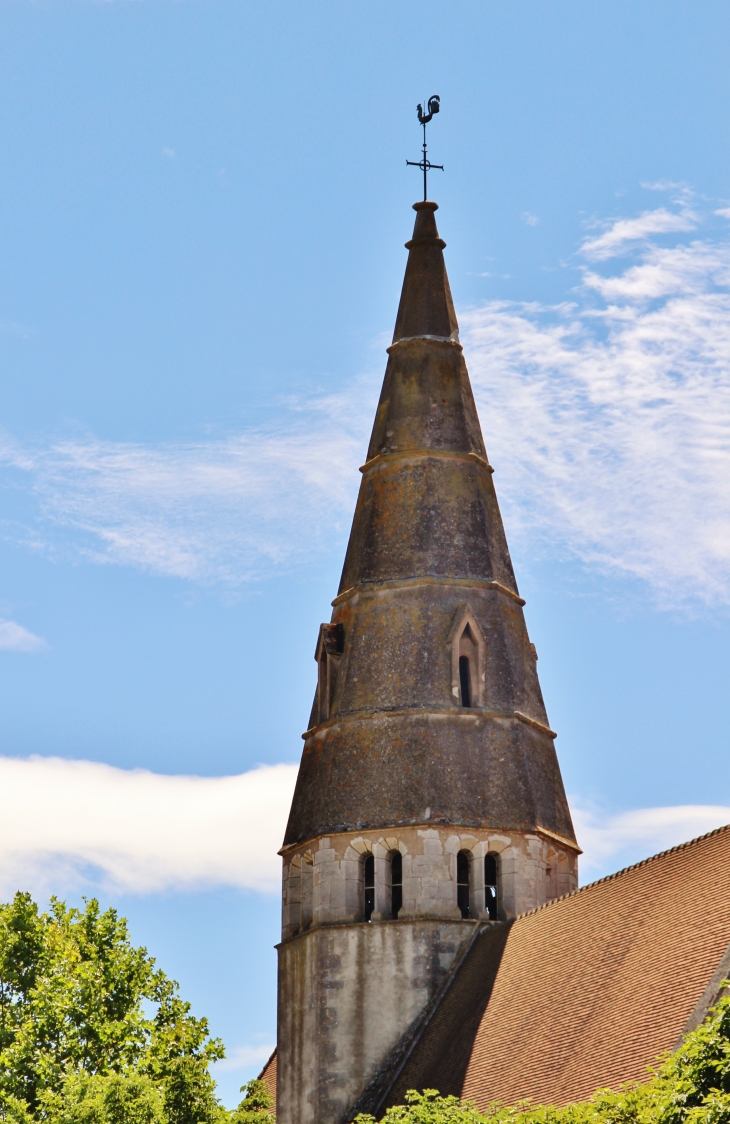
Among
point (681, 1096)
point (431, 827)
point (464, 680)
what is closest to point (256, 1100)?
point (431, 827)

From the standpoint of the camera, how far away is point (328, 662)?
36562 millimetres

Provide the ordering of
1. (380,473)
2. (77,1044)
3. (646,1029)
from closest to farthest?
(646,1029) → (77,1044) → (380,473)

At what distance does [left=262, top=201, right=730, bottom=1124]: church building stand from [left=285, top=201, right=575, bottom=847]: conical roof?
4 cm

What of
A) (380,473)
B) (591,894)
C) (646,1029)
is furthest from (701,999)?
(380,473)

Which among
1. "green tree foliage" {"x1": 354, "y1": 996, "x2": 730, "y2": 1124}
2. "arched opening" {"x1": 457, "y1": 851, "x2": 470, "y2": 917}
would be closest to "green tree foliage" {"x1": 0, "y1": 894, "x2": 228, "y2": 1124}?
"arched opening" {"x1": 457, "y1": 851, "x2": 470, "y2": 917}

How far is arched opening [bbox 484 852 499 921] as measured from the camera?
111ft

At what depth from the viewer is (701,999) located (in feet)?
73.9

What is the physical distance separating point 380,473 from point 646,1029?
1618cm

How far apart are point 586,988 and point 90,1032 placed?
39.4 feet

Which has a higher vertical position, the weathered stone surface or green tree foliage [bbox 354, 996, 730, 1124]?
the weathered stone surface

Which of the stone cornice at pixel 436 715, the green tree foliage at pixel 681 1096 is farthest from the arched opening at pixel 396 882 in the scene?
the green tree foliage at pixel 681 1096

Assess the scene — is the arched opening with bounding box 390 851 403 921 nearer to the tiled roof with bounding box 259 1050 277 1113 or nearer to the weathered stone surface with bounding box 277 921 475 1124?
the weathered stone surface with bounding box 277 921 475 1124

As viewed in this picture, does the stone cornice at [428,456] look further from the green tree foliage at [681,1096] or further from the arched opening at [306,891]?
the green tree foliage at [681,1096]

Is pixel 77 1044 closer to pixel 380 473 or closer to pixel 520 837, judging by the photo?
pixel 520 837
